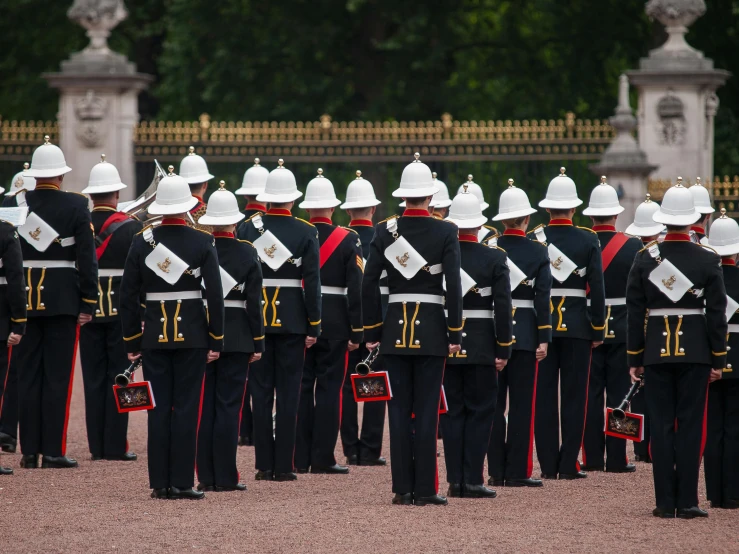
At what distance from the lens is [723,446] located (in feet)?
29.8

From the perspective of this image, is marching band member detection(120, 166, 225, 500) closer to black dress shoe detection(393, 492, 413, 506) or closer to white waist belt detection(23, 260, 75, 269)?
black dress shoe detection(393, 492, 413, 506)

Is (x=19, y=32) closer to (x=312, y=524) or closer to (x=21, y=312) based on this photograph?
(x=21, y=312)

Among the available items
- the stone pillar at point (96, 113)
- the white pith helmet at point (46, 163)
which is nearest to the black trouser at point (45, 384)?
the white pith helmet at point (46, 163)

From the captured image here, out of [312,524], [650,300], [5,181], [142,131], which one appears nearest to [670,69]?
[142,131]

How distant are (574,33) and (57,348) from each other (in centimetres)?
1968

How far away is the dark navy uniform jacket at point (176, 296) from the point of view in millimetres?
9117

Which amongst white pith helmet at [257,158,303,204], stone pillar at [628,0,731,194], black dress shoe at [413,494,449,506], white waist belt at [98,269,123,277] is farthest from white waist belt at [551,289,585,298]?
stone pillar at [628,0,731,194]

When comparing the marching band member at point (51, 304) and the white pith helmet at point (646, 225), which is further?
the white pith helmet at point (646, 225)

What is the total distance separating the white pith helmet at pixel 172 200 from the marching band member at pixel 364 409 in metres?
2.12

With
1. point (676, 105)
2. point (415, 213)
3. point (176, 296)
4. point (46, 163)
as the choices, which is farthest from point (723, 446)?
point (676, 105)

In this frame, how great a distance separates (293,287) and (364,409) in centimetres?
144

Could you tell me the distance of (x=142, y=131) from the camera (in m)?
20.5

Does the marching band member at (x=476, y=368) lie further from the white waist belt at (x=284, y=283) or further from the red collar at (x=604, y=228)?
the red collar at (x=604, y=228)

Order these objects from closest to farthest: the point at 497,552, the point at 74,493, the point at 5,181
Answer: the point at 497,552 < the point at 74,493 < the point at 5,181
